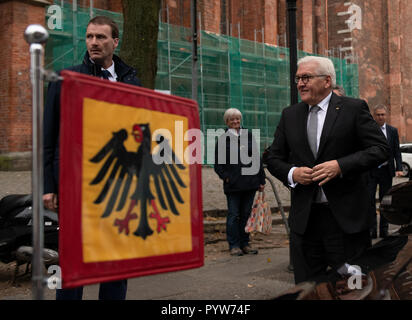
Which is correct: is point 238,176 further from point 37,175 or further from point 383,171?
point 37,175

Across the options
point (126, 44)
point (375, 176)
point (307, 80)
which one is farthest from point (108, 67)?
point (375, 176)

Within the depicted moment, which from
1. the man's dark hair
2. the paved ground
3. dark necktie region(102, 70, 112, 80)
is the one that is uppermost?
the man's dark hair

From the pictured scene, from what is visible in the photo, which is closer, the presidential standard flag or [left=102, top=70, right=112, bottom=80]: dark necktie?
the presidential standard flag

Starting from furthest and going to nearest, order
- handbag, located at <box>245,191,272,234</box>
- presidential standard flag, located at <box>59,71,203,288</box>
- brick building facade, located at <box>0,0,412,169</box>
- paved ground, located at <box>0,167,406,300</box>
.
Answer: brick building facade, located at <box>0,0,412,169</box> < handbag, located at <box>245,191,272,234</box> < paved ground, located at <box>0,167,406,300</box> < presidential standard flag, located at <box>59,71,203,288</box>

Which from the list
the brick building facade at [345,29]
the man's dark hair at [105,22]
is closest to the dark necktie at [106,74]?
the man's dark hair at [105,22]

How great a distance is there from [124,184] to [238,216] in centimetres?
539

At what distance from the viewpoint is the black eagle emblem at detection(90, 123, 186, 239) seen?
211cm

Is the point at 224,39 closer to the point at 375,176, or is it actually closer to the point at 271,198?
the point at 271,198

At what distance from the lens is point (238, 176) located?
7.31 metres

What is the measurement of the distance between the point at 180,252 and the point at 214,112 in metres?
23.0

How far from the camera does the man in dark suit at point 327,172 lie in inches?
125

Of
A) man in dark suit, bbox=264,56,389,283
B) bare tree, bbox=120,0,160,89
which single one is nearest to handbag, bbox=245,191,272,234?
bare tree, bbox=120,0,160,89

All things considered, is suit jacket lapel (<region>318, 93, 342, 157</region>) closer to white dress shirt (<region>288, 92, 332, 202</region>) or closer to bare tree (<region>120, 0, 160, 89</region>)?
white dress shirt (<region>288, 92, 332, 202</region>)

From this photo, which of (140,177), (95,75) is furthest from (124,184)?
(95,75)
